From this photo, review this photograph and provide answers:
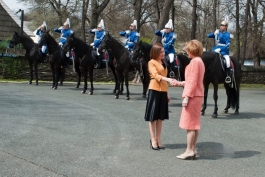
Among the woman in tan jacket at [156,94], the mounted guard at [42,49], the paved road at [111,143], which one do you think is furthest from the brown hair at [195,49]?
the mounted guard at [42,49]

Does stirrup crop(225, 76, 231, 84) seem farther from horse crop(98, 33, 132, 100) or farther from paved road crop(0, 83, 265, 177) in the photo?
horse crop(98, 33, 132, 100)

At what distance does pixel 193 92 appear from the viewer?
7.46m

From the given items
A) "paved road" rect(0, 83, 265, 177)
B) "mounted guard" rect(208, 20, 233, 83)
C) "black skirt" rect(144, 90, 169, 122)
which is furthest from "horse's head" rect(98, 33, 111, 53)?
"black skirt" rect(144, 90, 169, 122)

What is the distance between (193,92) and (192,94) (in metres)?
0.04

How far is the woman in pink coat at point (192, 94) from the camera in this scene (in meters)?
7.45

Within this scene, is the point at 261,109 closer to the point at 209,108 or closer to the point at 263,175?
the point at 209,108

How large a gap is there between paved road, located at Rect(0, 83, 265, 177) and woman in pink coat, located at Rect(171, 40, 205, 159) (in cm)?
45

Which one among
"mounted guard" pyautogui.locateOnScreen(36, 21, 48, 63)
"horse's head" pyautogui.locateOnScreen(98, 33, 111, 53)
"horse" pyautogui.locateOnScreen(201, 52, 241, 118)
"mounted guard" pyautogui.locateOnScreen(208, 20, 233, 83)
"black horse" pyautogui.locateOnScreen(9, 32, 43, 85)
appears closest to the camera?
"horse" pyautogui.locateOnScreen(201, 52, 241, 118)

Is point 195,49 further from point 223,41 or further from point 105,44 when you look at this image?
point 105,44

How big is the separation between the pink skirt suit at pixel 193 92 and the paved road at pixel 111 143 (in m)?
0.67

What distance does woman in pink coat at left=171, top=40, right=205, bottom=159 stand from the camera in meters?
7.45

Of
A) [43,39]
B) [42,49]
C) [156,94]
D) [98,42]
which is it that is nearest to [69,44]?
[98,42]

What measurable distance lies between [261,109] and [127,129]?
705 cm

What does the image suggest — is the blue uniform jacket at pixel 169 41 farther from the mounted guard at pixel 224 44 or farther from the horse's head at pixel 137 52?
the mounted guard at pixel 224 44
